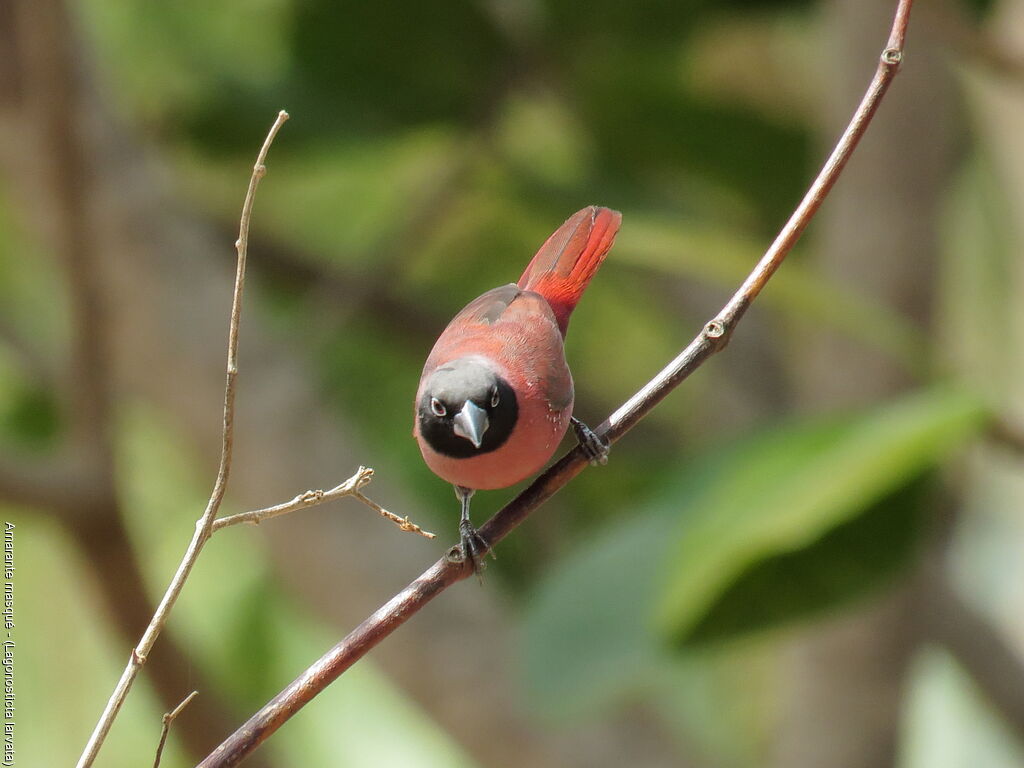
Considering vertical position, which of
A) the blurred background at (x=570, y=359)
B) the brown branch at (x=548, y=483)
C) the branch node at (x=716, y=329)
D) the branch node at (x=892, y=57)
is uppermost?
the blurred background at (x=570, y=359)

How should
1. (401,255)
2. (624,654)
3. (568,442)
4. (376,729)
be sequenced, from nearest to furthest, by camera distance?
(624,654) → (568,442) → (401,255) → (376,729)

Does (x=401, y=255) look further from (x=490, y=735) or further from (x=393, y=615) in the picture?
(x=393, y=615)

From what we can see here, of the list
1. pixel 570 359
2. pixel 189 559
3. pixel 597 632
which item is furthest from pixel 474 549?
pixel 570 359

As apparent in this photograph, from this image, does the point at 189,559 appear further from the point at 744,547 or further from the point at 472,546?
the point at 744,547

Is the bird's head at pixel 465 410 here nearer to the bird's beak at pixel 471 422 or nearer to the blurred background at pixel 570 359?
the bird's beak at pixel 471 422

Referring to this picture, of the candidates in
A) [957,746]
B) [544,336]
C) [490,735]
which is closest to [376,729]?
[490,735]

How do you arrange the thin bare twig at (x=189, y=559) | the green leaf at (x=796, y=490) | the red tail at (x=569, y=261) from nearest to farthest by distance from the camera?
the thin bare twig at (x=189, y=559), the red tail at (x=569, y=261), the green leaf at (x=796, y=490)

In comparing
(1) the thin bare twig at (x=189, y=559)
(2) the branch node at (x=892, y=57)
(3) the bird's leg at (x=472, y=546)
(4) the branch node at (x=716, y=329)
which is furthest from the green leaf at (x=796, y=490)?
(1) the thin bare twig at (x=189, y=559)
